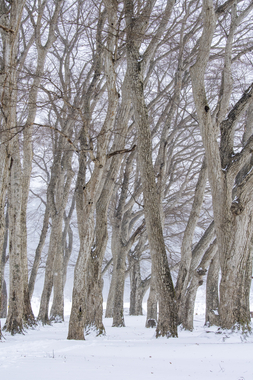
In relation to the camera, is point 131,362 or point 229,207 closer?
point 131,362

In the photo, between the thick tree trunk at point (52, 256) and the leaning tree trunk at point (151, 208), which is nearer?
the leaning tree trunk at point (151, 208)

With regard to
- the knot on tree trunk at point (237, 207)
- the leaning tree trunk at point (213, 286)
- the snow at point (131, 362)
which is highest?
the knot on tree trunk at point (237, 207)

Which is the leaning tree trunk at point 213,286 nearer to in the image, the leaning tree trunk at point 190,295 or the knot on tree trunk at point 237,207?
the leaning tree trunk at point 190,295

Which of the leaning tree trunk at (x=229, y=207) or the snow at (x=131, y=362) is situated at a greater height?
the leaning tree trunk at (x=229, y=207)

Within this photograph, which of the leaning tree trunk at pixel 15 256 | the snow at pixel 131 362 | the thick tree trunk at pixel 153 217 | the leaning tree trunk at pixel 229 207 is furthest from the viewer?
the leaning tree trunk at pixel 15 256

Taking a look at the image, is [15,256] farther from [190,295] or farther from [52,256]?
[190,295]

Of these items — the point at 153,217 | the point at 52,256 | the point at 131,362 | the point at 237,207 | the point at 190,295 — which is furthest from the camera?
the point at 52,256

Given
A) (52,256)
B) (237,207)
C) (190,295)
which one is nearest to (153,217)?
(237,207)

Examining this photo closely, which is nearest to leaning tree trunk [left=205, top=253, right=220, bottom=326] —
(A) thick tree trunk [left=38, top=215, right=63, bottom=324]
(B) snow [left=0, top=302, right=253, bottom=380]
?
(B) snow [left=0, top=302, right=253, bottom=380]

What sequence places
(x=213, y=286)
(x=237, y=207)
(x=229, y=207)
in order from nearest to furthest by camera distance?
(x=237, y=207) < (x=229, y=207) < (x=213, y=286)

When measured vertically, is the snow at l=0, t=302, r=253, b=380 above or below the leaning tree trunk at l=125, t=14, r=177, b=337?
below

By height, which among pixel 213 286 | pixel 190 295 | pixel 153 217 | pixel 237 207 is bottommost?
pixel 190 295

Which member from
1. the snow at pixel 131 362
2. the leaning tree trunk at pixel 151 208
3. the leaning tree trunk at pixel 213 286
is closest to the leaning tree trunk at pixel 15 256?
the snow at pixel 131 362

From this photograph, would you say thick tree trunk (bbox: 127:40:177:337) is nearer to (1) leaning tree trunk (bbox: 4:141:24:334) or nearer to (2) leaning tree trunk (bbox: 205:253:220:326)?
(1) leaning tree trunk (bbox: 4:141:24:334)
